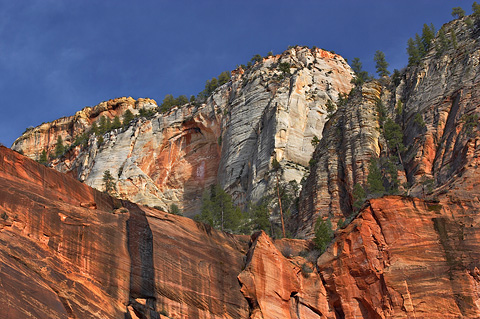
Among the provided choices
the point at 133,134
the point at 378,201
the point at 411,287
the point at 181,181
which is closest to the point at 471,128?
the point at 378,201

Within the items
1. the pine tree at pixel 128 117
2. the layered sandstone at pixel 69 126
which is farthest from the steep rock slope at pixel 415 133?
the layered sandstone at pixel 69 126

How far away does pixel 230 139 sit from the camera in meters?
88.1

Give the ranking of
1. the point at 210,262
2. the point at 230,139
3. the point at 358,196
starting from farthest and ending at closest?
the point at 230,139 < the point at 358,196 < the point at 210,262

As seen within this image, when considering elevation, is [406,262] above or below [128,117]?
below

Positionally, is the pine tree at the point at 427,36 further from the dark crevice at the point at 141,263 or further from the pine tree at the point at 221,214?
the dark crevice at the point at 141,263

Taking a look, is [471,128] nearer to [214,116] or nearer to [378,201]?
[378,201]

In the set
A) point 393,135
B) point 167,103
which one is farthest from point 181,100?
point 393,135

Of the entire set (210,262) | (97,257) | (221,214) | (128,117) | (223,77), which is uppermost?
(223,77)

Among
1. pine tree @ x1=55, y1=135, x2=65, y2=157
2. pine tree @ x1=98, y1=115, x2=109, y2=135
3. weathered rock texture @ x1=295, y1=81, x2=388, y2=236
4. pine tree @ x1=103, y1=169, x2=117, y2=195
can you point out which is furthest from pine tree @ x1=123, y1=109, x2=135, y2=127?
weathered rock texture @ x1=295, y1=81, x2=388, y2=236

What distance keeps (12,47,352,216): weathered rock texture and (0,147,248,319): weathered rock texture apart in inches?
1287

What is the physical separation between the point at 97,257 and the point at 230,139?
185 feet

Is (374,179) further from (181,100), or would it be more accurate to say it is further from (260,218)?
(181,100)

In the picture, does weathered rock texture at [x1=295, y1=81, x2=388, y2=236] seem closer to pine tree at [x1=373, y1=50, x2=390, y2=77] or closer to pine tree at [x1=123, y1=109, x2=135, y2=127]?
pine tree at [x1=373, y1=50, x2=390, y2=77]

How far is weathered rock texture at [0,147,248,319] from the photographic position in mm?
27844
